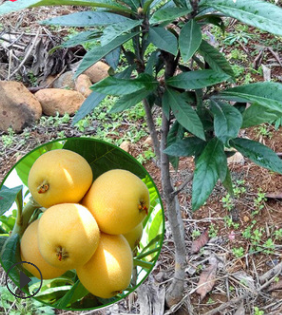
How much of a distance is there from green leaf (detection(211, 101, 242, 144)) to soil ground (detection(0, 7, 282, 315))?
100cm

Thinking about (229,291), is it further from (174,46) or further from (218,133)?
(174,46)

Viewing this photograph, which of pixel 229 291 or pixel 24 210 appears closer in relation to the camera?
pixel 24 210

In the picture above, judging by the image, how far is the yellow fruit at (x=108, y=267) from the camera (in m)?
0.92

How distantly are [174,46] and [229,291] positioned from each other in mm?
1221

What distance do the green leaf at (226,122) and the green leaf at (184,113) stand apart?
4cm

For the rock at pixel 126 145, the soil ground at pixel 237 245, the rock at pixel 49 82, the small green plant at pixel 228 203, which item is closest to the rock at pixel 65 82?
the rock at pixel 49 82

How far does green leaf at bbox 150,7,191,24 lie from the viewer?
77 centimetres

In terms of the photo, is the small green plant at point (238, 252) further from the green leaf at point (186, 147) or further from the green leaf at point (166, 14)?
the green leaf at point (166, 14)

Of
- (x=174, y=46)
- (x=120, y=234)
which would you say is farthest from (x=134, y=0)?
(x=120, y=234)

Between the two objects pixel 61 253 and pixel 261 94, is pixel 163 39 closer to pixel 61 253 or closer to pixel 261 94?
pixel 261 94

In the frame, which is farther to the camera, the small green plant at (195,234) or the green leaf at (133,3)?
the small green plant at (195,234)

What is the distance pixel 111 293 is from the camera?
97cm

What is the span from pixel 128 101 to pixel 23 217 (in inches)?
15.0

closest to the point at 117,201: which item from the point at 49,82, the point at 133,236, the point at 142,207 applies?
the point at 142,207
